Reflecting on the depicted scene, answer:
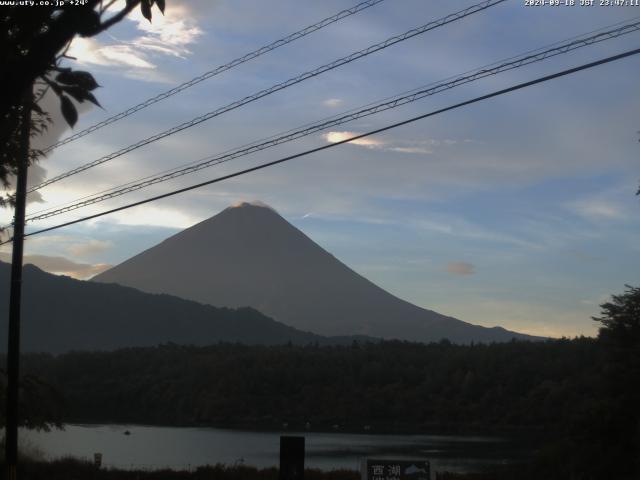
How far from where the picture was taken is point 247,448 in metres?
51.5

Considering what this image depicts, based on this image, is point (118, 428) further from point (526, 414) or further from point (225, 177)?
point (225, 177)

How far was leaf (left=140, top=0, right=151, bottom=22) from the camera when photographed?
5.22 meters

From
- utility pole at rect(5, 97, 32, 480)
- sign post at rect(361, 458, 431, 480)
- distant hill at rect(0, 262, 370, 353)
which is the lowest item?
sign post at rect(361, 458, 431, 480)

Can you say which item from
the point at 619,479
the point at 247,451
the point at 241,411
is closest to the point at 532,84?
the point at 619,479

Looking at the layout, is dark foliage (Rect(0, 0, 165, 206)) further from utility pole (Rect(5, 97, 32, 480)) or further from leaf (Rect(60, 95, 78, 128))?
utility pole (Rect(5, 97, 32, 480))

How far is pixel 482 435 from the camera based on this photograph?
2564 inches

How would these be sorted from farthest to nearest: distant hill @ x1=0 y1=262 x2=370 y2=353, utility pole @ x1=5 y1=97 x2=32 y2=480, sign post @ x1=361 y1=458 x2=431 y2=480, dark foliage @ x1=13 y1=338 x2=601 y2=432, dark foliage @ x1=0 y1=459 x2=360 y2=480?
1. distant hill @ x1=0 y1=262 x2=370 y2=353
2. dark foliage @ x1=13 y1=338 x2=601 y2=432
3. dark foliage @ x1=0 y1=459 x2=360 y2=480
4. utility pole @ x1=5 y1=97 x2=32 y2=480
5. sign post @ x1=361 y1=458 x2=431 y2=480

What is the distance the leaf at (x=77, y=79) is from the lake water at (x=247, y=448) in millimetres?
28715

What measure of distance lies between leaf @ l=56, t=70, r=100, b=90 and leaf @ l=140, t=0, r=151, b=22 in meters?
0.52

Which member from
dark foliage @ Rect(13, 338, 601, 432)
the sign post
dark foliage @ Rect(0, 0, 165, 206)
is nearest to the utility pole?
the sign post

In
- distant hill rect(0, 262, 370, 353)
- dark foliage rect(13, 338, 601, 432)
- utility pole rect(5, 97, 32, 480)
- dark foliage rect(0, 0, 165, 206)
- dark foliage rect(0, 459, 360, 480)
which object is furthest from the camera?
distant hill rect(0, 262, 370, 353)

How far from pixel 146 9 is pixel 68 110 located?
0.78 meters

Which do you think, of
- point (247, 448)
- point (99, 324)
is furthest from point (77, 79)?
point (99, 324)

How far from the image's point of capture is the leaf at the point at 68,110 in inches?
208
